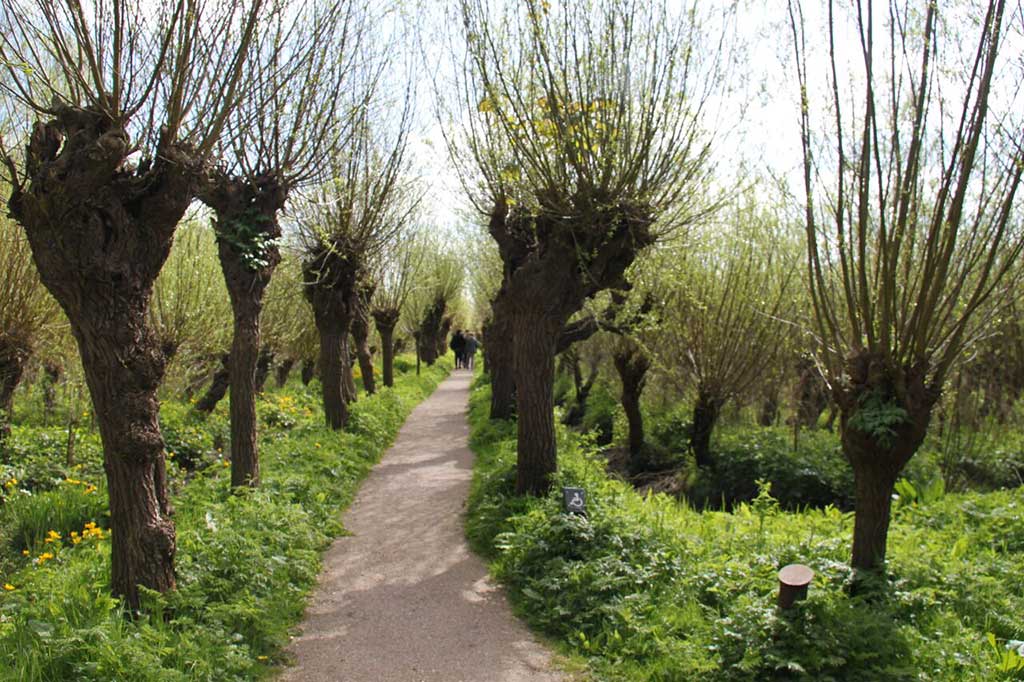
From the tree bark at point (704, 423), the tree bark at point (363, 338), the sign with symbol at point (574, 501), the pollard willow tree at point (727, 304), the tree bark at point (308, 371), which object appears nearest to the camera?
the sign with symbol at point (574, 501)

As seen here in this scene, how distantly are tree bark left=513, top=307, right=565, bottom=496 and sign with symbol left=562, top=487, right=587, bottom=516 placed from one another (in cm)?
158

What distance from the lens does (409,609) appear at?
579cm

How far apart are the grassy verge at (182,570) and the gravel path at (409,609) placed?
0.25 meters

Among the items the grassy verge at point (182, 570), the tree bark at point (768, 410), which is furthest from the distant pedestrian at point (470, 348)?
the grassy verge at point (182, 570)

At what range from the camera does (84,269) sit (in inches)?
172

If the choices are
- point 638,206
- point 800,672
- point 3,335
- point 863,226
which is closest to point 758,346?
point 638,206

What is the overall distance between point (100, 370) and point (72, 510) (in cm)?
391

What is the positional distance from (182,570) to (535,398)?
435cm

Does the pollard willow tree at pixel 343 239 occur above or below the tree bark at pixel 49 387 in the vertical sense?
above

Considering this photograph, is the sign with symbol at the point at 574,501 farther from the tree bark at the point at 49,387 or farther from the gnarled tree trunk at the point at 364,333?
the tree bark at the point at 49,387

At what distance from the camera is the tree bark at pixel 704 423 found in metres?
12.1

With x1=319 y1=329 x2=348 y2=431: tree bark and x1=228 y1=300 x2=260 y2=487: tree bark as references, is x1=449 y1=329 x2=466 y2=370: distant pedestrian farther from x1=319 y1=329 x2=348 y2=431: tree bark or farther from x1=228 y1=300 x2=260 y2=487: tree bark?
x1=228 y1=300 x2=260 y2=487: tree bark

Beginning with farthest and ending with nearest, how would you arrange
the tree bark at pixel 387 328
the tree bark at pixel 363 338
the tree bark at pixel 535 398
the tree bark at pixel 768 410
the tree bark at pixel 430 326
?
the tree bark at pixel 430 326
the tree bark at pixel 387 328
the tree bark at pixel 363 338
the tree bark at pixel 768 410
the tree bark at pixel 535 398

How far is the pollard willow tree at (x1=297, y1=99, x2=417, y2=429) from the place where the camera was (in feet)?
39.5
